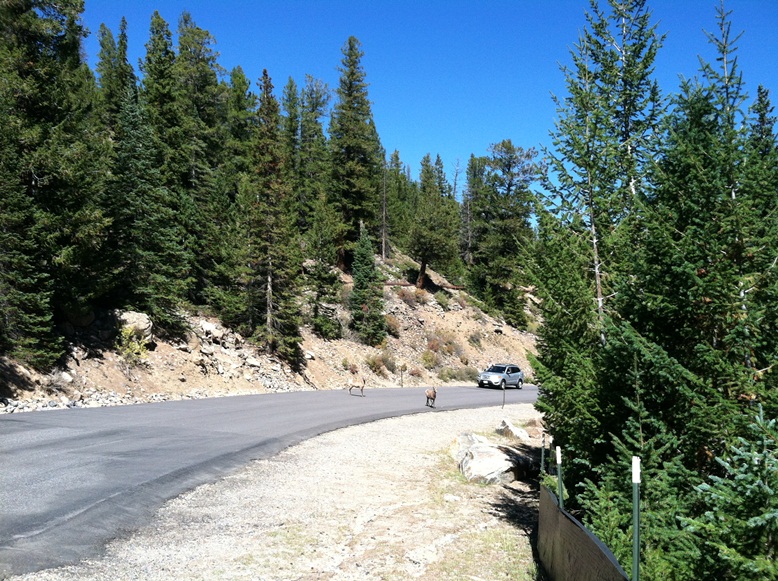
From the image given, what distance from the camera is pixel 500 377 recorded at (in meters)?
34.7

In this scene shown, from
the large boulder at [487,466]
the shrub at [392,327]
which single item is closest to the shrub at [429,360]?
the shrub at [392,327]

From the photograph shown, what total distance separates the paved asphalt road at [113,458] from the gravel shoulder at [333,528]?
45cm

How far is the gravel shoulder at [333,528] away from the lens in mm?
5965

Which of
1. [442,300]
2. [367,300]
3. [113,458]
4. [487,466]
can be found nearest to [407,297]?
[442,300]

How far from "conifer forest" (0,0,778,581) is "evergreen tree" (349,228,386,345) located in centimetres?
14

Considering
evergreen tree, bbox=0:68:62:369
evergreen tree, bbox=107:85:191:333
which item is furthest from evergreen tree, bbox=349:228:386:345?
evergreen tree, bbox=0:68:62:369

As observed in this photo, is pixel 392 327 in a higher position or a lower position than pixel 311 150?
Result: lower

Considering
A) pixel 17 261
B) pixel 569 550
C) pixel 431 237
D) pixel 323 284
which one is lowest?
pixel 569 550

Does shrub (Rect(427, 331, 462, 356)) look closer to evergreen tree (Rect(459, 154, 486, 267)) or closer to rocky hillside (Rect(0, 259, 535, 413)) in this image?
rocky hillside (Rect(0, 259, 535, 413))

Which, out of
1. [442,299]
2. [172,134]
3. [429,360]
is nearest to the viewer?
[172,134]

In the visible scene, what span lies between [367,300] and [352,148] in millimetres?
15765

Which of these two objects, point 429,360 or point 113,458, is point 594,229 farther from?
point 429,360

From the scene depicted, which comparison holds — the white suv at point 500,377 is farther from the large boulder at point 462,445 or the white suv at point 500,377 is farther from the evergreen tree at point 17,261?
the evergreen tree at point 17,261

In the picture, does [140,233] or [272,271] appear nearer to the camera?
[140,233]
